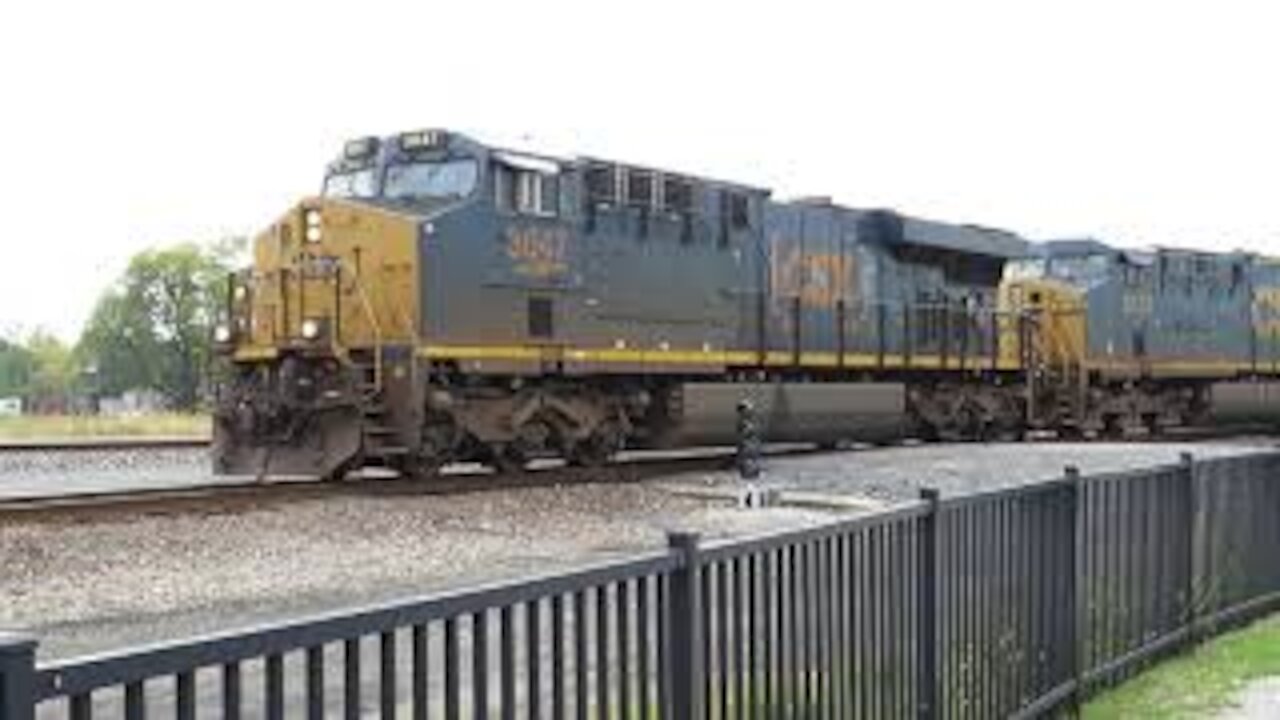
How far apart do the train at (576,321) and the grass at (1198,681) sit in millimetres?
9887

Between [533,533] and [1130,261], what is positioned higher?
[1130,261]

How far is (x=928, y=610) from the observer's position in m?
6.98

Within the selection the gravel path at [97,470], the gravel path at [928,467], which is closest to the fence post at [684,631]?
the gravel path at [928,467]

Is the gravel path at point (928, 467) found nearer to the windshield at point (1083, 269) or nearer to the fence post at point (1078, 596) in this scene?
the fence post at point (1078, 596)

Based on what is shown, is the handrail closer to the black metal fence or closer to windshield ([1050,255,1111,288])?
the black metal fence

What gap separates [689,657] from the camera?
5023 millimetres

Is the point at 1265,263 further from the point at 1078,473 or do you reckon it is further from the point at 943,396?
the point at 1078,473

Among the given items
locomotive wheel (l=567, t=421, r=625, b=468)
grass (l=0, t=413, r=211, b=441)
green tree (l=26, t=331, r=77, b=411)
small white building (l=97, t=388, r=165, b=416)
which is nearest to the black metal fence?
locomotive wheel (l=567, t=421, r=625, b=468)

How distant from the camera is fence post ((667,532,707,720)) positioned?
5.00 m

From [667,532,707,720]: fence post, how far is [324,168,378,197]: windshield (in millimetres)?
16489

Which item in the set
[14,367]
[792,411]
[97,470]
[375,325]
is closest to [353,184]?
[375,325]

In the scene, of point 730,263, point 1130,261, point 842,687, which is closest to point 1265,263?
point 1130,261

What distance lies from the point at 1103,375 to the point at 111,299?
3546 inches

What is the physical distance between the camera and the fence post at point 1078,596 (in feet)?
28.7
